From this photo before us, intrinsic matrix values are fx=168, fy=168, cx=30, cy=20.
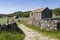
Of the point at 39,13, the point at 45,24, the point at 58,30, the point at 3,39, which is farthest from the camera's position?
the point at 39,13

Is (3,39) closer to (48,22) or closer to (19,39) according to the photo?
(19,39)

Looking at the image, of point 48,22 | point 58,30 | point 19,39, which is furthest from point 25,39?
point 48,22

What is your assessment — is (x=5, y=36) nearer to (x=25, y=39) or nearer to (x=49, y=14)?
(x=25, y=39)

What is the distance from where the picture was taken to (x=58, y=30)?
26.8 metres

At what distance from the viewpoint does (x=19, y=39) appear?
18812 mm

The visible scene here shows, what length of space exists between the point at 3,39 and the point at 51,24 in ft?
43.2

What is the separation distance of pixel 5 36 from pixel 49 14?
2058 inches

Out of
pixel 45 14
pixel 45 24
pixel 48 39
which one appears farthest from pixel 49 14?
pixel 48 39

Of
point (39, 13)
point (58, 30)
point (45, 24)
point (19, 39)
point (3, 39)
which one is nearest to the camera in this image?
point (3, 39)

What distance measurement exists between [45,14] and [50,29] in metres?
38.7

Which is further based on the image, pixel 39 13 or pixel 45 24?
pixel 39 13

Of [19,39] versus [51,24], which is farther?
[51,24]

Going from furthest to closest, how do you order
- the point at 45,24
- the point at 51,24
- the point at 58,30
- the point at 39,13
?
the point at 39,13 → the point at 45,24 → the point at 51,24 → the point at 58,30

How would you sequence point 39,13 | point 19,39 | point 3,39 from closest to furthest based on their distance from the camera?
point 3,39
point 19,39
point 39,13
